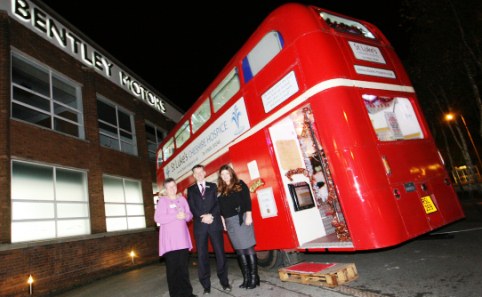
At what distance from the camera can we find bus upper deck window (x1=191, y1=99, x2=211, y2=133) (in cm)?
664

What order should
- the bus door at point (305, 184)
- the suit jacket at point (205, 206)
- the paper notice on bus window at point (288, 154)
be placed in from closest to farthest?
the suit jacket at point (205, 206) < the bus door at point (305, 184) < the paper notice on bus window at point (288, 154)

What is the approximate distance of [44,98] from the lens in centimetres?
1036

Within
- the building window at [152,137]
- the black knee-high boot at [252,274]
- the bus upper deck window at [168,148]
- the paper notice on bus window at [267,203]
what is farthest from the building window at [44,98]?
the black knee-high boot at [252,274]

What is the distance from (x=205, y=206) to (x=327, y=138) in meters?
2.06

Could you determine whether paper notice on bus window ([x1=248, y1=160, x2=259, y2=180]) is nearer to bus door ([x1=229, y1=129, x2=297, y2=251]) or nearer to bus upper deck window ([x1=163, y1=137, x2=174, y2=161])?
bus door ([x1=229, y1=129, x2=297, y2=251])

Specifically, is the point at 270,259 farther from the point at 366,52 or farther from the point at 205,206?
the point at 366,52

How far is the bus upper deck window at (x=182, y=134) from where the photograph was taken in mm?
7883

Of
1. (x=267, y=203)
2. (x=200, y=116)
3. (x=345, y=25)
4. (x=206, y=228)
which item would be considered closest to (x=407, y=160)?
(x=267, y=203)

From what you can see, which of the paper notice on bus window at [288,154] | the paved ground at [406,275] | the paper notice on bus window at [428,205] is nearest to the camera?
the paved ground at [406,275]

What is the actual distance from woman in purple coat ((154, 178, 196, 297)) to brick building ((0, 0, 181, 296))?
6262mm

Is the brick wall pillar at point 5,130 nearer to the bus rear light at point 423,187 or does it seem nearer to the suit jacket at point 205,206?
the suit jacket at point 205,206

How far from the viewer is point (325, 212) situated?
18.0 feet

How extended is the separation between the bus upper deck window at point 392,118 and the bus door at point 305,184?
979 mm

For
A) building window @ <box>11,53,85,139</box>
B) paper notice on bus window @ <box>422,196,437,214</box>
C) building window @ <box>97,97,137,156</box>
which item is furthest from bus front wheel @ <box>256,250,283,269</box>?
building window @ <box>97,97,137,156</box>
